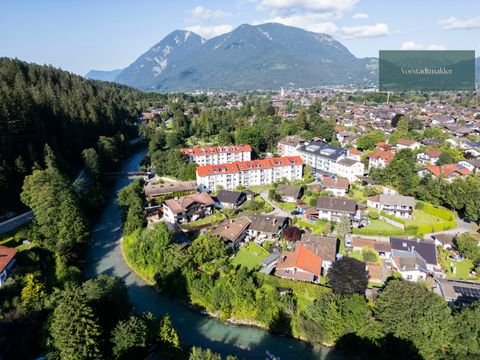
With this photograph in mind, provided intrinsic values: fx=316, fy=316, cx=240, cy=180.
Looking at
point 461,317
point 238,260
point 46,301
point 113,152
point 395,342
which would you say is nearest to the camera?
point 461,317

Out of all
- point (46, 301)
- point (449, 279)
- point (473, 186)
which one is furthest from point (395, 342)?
point (473, 186)

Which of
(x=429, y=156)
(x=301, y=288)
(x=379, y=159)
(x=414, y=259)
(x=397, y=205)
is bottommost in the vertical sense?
(x=301, y=288)

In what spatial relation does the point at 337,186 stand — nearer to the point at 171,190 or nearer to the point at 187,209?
the point at 187,209

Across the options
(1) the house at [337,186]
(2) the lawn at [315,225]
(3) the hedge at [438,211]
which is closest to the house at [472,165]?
(3) the hedge at [438,211]

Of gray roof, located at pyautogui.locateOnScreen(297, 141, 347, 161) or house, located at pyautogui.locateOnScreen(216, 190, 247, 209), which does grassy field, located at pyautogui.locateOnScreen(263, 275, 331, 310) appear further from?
gray roof, located at pyautogui.locateOnScreen(297, 141, 347, 161)

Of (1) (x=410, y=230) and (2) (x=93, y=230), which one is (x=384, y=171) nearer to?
(1) (x=410, y=230)

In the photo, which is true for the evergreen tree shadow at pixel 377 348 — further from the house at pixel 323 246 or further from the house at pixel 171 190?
the house at pixel 171 190

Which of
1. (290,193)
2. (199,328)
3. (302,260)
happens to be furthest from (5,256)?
(290,193)
